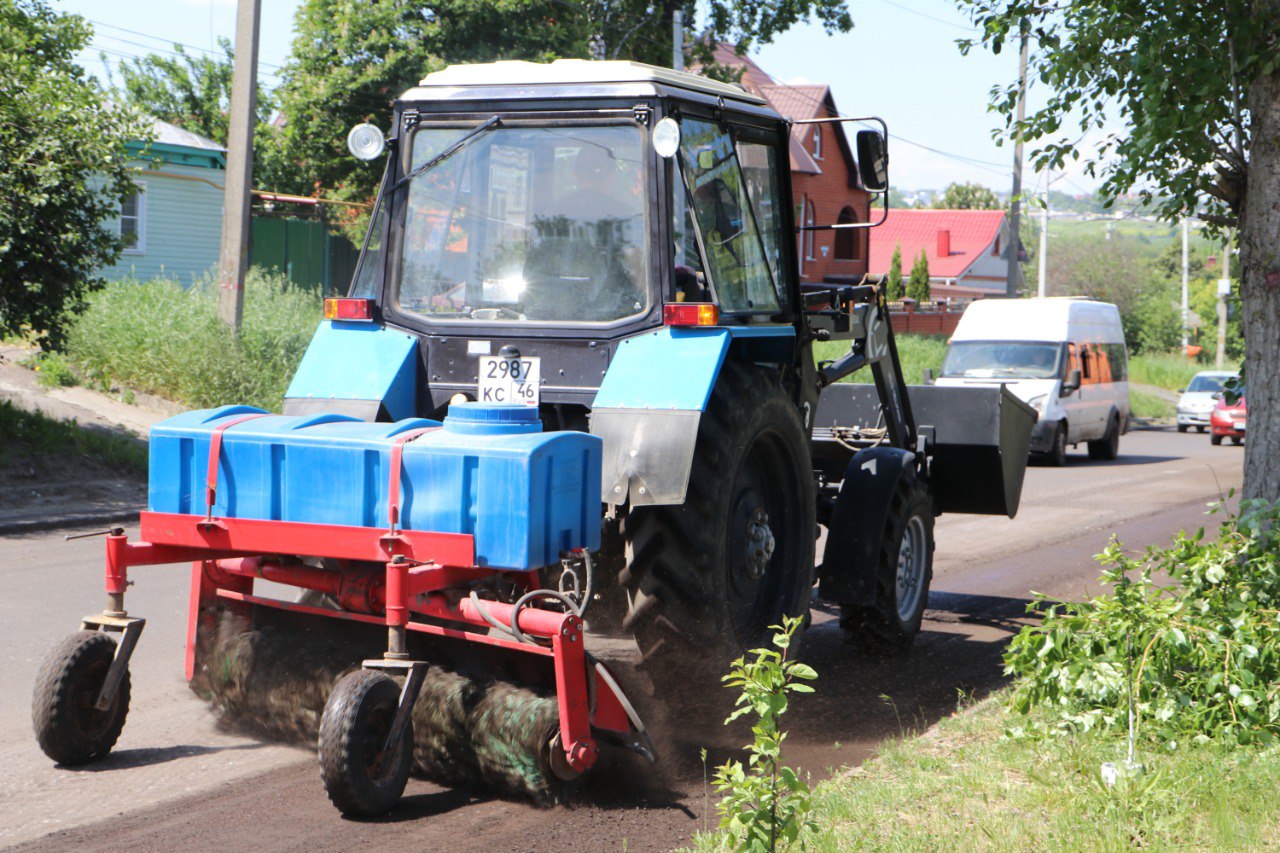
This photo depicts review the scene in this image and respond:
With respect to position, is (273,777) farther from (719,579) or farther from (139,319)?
(139,319)

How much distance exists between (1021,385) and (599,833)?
17.7 metres

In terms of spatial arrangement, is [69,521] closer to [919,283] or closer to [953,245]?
[919,283]

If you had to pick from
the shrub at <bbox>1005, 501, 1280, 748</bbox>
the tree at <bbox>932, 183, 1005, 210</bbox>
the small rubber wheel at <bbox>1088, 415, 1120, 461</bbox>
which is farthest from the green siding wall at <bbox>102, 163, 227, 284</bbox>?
the tree at <bbox>932, 183, 1005, 210</bbox>

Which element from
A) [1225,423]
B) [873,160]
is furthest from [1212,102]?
[1225,423]

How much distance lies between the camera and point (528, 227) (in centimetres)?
598

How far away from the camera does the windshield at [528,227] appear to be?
5828mm

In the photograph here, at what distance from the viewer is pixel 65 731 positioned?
500 cm

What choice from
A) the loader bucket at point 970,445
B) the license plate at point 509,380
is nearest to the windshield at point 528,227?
the license plate at point 509,380

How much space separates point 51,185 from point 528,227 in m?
7.68

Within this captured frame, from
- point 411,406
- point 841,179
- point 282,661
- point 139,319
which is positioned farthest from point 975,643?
point 841,179

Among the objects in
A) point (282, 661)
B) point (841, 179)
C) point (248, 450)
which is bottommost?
point (282, 661)

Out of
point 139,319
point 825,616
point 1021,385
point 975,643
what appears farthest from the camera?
point 1021,385

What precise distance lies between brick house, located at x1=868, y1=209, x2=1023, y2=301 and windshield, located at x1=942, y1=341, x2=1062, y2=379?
163ft

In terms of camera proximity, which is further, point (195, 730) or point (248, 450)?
point (195, 730)
